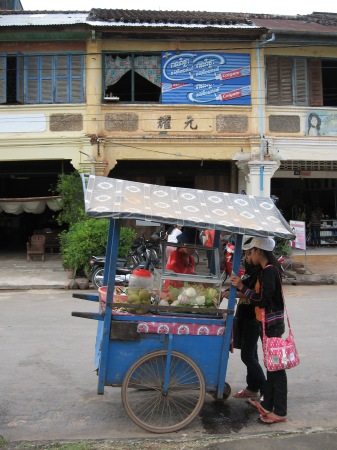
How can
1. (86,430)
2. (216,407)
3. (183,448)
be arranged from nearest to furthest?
(183,448) → (86,430) → (216,407)

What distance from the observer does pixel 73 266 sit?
12.3 metres

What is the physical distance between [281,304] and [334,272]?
380 inches

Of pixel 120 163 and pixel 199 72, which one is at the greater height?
pixel 199 72

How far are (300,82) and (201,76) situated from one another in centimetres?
303

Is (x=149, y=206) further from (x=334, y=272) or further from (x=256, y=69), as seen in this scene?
(x=256, y=69)

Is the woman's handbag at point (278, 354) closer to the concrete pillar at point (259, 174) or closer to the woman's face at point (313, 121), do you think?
the concrete pillar at point (259, 174)

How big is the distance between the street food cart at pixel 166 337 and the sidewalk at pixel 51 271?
7874mm

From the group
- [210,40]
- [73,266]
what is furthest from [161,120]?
[73,266]

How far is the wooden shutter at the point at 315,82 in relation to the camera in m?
14.6

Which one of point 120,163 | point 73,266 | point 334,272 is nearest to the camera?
point 73,266

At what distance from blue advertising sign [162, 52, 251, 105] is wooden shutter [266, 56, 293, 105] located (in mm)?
807

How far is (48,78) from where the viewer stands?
1419 centimetres

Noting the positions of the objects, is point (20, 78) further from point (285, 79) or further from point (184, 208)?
point (184, 208)

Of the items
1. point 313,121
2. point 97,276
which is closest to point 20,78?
point 97,276
